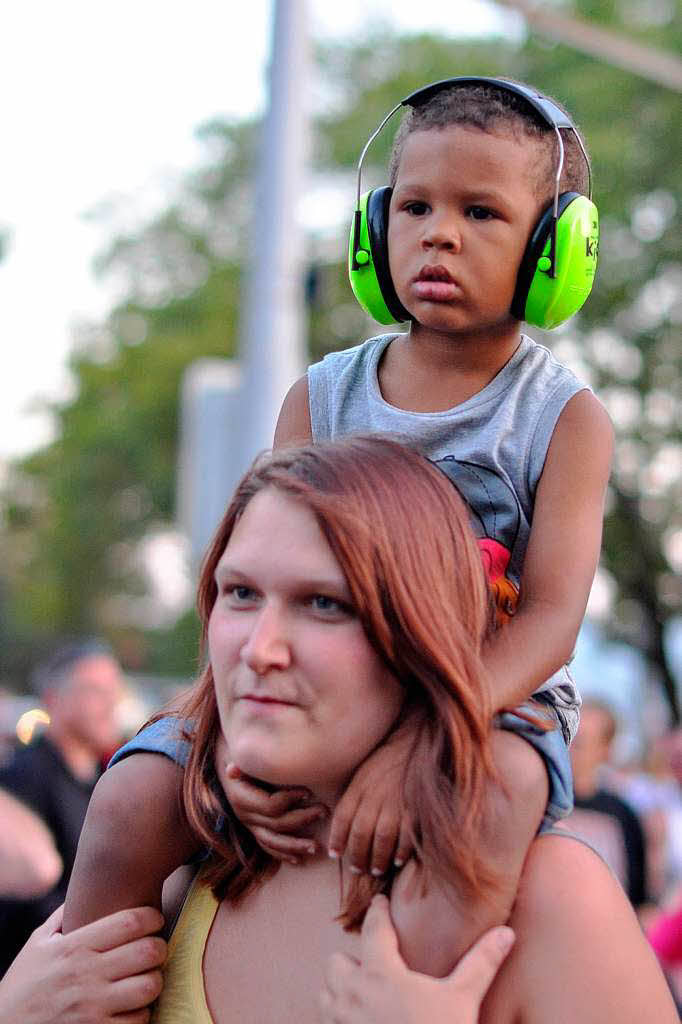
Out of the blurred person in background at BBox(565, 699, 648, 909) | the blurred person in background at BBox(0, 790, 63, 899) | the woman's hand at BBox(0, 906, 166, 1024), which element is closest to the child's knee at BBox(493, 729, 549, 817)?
the woman's hand at BBox(0, 906, 166, 1024)

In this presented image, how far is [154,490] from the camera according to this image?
2877cm

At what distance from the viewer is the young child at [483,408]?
2.29 m

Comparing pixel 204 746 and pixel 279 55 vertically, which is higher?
pixel 279 55

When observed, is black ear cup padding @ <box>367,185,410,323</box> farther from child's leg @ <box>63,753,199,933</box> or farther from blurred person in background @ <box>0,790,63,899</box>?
blurred person in background @ <box>0,790,63,899</box>

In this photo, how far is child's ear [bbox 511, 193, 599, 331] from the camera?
7.93 ft

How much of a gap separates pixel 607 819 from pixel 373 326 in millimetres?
15801

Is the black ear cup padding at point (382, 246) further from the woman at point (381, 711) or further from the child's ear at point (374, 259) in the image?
the woman at point (381, 711)

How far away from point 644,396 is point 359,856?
73.0 ft

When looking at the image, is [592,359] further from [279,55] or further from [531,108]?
[531,108]

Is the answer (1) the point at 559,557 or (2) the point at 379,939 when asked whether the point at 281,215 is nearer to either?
(1) the point at 559,557

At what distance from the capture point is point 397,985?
207 centimetres

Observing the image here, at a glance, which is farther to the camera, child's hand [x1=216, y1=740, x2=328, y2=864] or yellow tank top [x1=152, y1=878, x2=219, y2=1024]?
yellow tank top [x1=152, y1=878, x2=219, y2=1024]

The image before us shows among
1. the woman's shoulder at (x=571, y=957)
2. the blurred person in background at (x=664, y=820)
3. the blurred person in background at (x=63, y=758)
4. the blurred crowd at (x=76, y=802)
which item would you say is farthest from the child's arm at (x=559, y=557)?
the blurred person in background at (x=664, y=820)

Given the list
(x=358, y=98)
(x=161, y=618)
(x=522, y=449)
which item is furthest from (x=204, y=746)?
(x=161, y=618)
